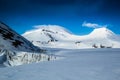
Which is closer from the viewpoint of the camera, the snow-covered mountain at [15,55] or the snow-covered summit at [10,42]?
the snow-covered mountain at [15,55]

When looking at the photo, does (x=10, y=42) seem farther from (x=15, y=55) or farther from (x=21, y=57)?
(x=21, y=57)

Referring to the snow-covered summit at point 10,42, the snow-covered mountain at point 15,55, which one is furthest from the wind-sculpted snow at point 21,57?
the snow-covered summit at point 10,42

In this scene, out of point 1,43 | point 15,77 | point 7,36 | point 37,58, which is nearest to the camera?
point 15,77

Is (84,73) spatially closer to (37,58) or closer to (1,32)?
(37,58)

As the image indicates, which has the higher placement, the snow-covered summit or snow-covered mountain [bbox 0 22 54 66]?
the snow-covered summit

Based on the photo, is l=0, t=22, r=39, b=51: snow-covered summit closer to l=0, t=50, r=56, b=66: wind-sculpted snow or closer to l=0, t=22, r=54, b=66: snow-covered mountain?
l=0, t=22, r=54, b=66: snow-covered mountain

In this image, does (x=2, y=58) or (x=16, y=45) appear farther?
(x=16, y=45)

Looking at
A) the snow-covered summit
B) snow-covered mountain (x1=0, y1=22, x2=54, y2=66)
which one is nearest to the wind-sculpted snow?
snow-covered mountain (x1=0, y1=22, x2=54, y2=66)

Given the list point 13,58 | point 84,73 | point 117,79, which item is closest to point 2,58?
point 13,58

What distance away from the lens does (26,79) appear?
493cm

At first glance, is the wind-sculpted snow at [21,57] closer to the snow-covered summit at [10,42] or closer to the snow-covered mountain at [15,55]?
the snow-covered mountain at [15,55]

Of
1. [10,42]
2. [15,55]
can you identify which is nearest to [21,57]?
[15,55]

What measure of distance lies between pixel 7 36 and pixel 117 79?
11405 millimetres

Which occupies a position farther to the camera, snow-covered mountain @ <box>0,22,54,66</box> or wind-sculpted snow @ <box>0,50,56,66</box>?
wind-sculpted snow @ <box>0,50,56,66</box>
